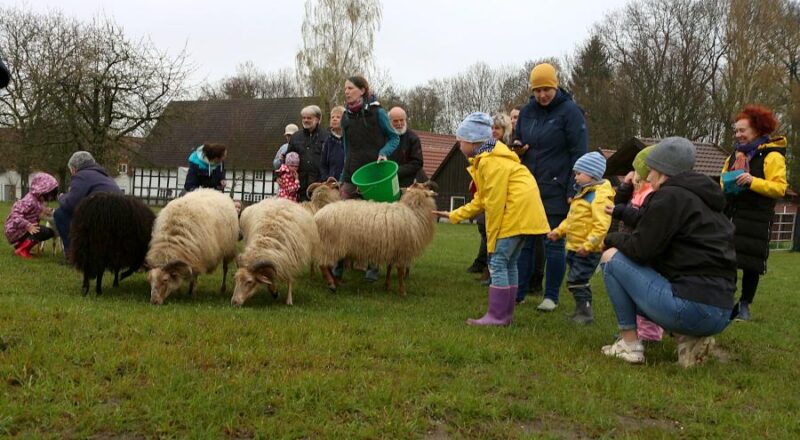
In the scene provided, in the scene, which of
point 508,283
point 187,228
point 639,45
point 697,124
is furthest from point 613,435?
point 639,45

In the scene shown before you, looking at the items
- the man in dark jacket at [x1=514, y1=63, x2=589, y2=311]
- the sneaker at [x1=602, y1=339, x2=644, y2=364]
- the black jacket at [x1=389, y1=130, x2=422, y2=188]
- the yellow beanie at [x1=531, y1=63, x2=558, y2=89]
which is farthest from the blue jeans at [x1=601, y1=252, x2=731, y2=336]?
the black jacket at [x1=389, y1=130, x2=422, y2=188]

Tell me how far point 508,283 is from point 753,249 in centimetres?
273

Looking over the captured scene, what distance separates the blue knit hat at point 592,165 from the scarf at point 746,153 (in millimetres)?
1650

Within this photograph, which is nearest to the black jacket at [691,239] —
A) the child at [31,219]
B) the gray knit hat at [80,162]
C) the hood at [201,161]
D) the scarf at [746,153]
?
the scarf at [746,153]

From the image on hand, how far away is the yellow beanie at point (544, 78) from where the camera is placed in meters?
7.13

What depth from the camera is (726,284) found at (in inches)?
188

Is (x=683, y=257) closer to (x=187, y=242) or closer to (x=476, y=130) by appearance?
(x=476, y=130)

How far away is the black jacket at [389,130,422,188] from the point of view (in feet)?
30.6

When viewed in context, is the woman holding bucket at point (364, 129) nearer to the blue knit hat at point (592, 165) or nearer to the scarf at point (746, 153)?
the blue knit hat at point (592, 165)

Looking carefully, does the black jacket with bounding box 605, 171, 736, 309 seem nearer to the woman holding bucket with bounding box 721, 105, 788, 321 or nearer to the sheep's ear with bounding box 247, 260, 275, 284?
the woman holding bucket with bounding box 721, 105, 788, 321

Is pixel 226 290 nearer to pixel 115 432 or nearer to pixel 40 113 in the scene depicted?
pixel 115 432

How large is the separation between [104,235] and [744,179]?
6552 mm

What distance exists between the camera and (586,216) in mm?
6570

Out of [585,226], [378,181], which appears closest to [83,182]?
[378,181]
